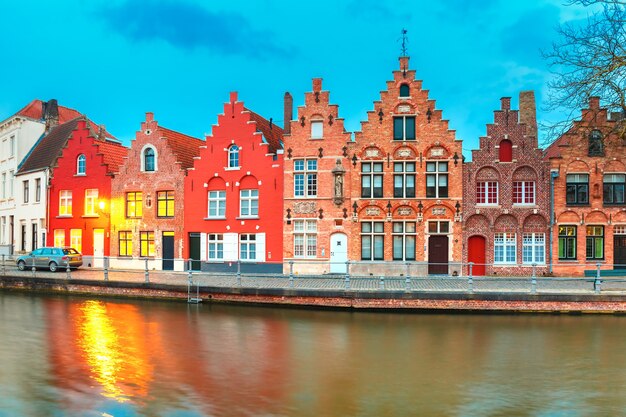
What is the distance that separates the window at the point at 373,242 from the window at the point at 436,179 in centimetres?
318

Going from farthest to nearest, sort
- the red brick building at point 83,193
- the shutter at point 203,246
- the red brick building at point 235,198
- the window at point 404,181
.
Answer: the red brick building at point 83,193, the shutter at point 203,246, the red brick building at point 235,198, the window at point 404,181

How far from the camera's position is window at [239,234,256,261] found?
96.4 feet

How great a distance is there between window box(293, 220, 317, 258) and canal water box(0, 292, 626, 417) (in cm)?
832

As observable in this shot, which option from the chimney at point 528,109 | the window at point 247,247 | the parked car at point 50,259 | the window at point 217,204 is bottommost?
the parked car at point 50,259

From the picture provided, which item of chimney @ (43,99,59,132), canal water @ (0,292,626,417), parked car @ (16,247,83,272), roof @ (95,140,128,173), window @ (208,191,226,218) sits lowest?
canal water @ (0,292,626,417)

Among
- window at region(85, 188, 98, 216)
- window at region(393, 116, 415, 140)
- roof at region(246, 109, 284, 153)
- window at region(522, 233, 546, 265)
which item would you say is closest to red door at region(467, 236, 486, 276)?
window at region(522, 233, 546, 265)

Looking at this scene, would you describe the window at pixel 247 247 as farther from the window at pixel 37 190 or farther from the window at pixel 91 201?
the window at pixel 37 190

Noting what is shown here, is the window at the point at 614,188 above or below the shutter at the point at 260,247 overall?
above

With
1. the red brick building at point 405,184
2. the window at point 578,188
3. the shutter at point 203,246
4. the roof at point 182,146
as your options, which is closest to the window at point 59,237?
the roof at point 182,146

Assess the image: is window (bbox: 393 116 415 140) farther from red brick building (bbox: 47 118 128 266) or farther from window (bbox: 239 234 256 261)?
red brick building (bbox: 47 118 128 266)

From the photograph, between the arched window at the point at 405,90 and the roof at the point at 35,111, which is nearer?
the arched window at the point at 405,90

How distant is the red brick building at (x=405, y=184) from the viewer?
27.1m

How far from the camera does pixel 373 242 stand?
27656 millimetres

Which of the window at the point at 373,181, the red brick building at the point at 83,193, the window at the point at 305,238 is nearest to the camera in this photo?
the window at the point at 373,181
